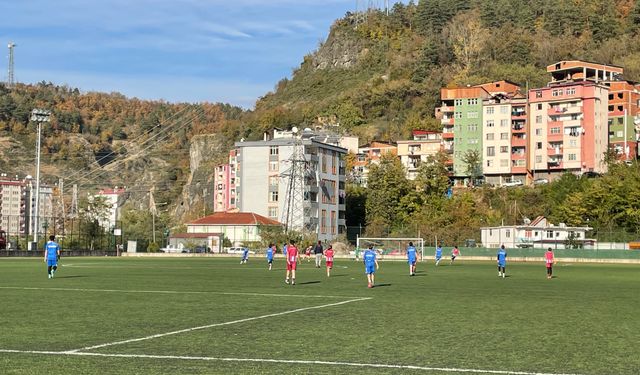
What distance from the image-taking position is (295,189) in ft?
422

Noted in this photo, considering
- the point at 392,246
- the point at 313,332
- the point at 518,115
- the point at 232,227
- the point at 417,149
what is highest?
the point at 518,115

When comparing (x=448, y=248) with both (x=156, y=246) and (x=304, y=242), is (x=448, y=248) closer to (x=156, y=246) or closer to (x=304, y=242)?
(x=304, y=242)

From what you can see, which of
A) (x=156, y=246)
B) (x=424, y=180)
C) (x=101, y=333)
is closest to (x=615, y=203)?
(x=424, y=180)

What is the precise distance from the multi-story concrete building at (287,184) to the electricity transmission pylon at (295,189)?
198mm

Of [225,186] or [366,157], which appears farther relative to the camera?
[225,186]

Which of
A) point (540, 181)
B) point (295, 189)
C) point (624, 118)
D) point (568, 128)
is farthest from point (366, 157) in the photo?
Result: point (624, 118)

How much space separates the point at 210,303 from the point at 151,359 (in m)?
11.6

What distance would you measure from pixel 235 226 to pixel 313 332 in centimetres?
10433

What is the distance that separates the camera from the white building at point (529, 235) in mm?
97500

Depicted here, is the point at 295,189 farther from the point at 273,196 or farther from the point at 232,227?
the point at 232,227

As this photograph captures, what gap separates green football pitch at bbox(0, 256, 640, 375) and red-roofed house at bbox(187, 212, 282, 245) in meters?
88.9

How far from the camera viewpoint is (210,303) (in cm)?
2553

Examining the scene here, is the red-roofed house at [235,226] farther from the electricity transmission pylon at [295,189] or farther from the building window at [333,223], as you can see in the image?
the building window at [333,223]

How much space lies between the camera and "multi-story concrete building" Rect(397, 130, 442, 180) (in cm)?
14512
